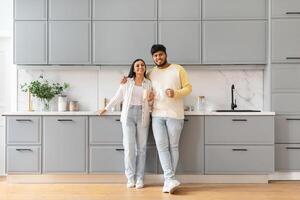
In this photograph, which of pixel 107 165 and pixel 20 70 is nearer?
pixel 107 165

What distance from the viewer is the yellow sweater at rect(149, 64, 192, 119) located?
3.87 metres

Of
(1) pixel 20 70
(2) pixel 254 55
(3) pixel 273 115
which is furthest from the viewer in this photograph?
(1) pixel 20 70

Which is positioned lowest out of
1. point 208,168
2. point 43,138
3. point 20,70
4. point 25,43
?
point 208,168

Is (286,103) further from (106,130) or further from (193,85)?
(106,130)

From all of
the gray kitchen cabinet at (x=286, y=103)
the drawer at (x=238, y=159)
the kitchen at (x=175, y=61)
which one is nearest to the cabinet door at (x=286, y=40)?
the kitchen at (x=175, y=61)

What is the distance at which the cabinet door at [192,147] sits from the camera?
4.12m

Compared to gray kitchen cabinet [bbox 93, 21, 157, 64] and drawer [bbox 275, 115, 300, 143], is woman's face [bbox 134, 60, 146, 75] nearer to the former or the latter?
gray kitchen cabinet [bbox 93, 21, 157, 64]

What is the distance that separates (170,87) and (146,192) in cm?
110

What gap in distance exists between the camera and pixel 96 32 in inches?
173

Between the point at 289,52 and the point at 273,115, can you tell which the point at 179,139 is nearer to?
the point at 273,115

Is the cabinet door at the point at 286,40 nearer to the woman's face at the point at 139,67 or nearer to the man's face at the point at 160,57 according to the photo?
the man's face at the point at 160,57

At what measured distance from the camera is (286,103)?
4.26m

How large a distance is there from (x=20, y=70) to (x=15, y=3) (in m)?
0.83

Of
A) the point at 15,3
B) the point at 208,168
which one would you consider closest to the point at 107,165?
the point at 208,168
